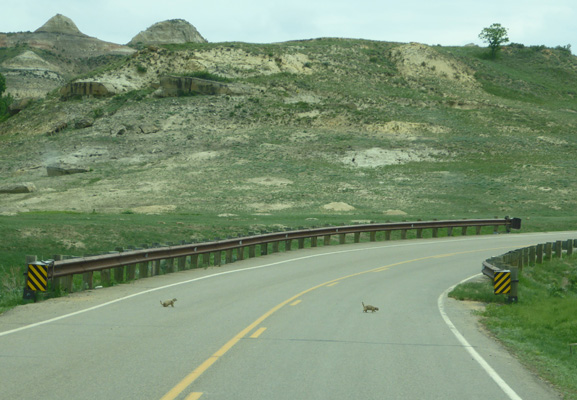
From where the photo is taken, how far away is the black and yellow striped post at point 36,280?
512 inches

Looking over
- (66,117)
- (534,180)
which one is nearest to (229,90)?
(66,117)

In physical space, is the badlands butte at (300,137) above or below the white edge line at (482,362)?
above

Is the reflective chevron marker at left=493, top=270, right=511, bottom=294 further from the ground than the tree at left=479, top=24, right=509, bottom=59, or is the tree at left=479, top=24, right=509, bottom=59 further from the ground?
the tree at left=479, top=24, right=509, bottom=59

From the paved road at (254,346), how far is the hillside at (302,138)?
28062mm

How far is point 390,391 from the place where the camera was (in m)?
7.00

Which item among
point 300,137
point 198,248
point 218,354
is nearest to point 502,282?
point 218,354

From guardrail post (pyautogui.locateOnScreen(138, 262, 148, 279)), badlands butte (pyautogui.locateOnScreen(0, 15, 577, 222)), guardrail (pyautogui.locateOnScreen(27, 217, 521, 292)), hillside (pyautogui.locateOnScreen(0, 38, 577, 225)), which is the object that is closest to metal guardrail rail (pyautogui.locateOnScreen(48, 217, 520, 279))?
guardrail (pyautogui.locateOnScreen(27, 217, 521, 292))

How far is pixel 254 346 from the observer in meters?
9.27

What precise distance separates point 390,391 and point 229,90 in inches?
3199

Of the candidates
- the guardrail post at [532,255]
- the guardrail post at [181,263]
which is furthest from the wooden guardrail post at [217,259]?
the guardrail post at [532,255]

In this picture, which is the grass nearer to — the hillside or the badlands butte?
the hillside

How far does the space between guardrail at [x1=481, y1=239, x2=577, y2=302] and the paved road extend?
1425 millimetres

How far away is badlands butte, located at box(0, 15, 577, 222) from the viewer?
5394 centimetres

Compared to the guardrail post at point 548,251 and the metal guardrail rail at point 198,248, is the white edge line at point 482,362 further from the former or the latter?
the guardrail post at point 548,251
